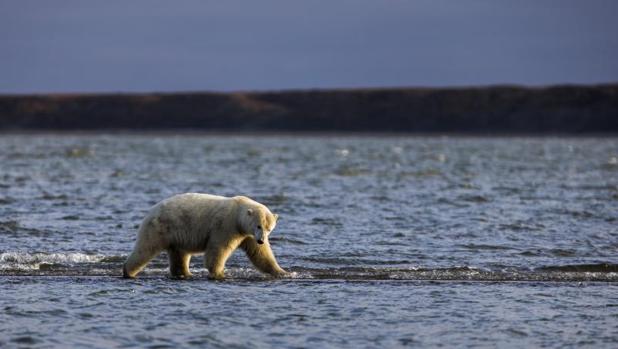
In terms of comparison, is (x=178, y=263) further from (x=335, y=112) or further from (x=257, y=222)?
(x=335, y=112)

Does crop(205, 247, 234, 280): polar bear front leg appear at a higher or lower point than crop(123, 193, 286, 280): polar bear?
lower

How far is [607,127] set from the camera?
15938cm

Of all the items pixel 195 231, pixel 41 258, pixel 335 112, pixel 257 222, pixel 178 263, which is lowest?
pixel 41 258

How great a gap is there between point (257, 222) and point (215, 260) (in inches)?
32.6

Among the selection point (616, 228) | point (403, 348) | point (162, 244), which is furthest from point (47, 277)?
point (616, 228)

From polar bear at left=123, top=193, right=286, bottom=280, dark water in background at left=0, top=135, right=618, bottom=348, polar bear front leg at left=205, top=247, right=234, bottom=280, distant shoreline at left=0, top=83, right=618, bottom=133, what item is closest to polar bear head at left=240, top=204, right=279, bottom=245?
polar bear at left=123, top=193, right=286, bottom=280

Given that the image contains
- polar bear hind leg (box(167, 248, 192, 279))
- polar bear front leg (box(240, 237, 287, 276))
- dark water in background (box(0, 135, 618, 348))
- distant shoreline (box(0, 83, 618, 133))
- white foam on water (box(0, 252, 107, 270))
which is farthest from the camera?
distant shoreline (box(0, 83, 618, 133))

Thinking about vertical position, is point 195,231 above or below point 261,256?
above

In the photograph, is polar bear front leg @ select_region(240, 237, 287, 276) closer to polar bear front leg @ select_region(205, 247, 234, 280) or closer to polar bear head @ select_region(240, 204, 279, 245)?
polar bear front leg @ select_region(205, 247, 234, 280)

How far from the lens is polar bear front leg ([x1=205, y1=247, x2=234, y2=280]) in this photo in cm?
1511

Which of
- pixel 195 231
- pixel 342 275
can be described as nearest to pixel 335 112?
pixel 342 275

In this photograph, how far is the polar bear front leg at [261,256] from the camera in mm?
15492

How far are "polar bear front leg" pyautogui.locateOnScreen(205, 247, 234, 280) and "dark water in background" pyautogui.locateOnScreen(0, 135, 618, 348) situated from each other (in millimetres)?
368

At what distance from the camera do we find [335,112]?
180375 millimetres
